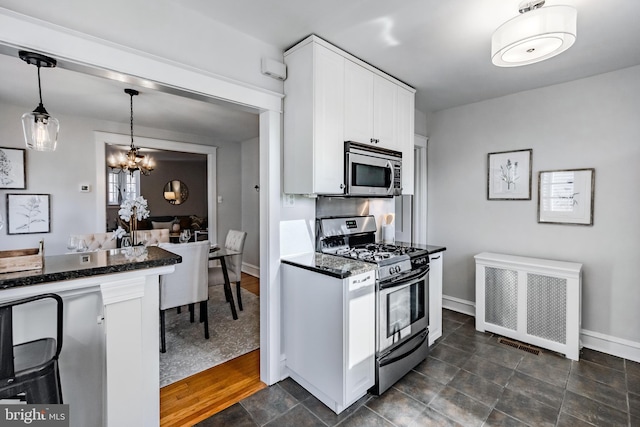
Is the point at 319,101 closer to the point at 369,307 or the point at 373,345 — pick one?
the point at 369,307

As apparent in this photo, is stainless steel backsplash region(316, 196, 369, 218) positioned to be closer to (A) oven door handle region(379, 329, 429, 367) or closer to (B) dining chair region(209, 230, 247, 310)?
(A) oven door handle region(379, 329, 429, 367)

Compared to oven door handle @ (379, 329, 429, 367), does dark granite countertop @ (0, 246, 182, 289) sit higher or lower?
higher

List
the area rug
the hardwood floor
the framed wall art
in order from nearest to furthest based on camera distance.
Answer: the hardwood floor
the area rug
the framed wall art

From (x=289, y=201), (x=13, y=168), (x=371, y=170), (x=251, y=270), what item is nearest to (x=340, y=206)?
(x=371, y=170)

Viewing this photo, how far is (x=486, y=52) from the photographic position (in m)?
2.30

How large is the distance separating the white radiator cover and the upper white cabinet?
1.91m

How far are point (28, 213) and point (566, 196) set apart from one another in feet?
20.1

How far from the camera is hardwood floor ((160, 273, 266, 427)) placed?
190cm

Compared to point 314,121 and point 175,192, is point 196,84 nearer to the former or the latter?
point 314,121

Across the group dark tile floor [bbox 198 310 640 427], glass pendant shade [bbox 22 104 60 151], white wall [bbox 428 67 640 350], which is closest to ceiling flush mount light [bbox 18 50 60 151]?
glass pendant shade [bbox 22 104 60 151]

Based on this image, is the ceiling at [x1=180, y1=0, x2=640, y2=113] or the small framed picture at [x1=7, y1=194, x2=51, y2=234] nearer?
the ceiling at [x1=180, y1=0, x2=640, y2=113]

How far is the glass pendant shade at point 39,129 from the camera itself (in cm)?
157

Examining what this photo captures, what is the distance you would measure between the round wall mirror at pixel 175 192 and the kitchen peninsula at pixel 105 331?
24.4 feet

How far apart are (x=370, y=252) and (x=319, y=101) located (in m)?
1.30
